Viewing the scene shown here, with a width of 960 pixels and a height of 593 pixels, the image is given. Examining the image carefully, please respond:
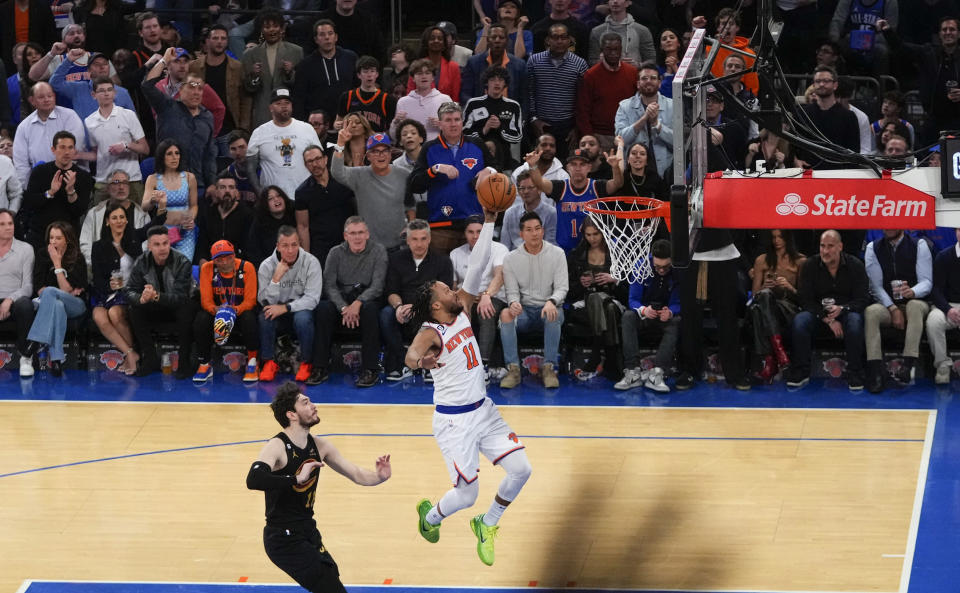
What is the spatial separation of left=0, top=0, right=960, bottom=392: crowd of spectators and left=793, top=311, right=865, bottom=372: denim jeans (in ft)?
0.09

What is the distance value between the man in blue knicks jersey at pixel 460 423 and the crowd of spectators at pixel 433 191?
3900 mm

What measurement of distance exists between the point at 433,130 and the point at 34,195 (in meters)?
4.64

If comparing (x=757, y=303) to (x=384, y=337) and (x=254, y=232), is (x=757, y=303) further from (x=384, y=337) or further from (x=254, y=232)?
(x=254, y=232)

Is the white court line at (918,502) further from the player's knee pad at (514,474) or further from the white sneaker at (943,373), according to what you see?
the player's knee pad at (514,474)

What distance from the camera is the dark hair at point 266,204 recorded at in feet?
51.7

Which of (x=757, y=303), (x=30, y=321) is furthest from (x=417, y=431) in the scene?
(x=30, y=321)

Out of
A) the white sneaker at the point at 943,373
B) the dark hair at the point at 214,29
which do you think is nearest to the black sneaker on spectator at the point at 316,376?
the dark hair at the point at 214,29

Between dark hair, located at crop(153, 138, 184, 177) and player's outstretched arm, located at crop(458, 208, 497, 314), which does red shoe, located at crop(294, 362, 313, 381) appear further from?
dark hair, located at crop(153, 138, 184, 177)

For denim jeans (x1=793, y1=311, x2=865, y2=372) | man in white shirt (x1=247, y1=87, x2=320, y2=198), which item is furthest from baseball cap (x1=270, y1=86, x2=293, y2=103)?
denim jeans (x1=793, y1=311, x2=865, y2=372)

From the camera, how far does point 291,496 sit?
9.37 metres

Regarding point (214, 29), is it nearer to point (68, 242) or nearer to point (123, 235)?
point (123, 235)

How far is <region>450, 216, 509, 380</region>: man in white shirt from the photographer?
15055 mm

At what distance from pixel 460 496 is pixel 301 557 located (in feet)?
5.40

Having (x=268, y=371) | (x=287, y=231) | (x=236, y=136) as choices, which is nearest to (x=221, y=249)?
(x=287, y=231)
